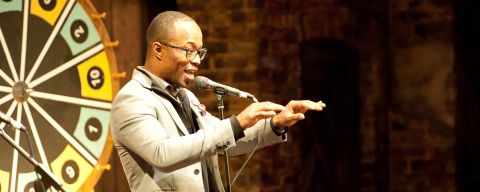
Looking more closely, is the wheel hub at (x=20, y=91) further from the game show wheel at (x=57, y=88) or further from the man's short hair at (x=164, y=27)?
the man's short hair at (x=164, y=27)

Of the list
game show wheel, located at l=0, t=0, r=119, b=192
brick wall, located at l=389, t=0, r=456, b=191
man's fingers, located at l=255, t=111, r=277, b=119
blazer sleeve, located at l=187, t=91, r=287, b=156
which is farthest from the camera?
brick wall, located at l=389, t=0, r=456, b=191

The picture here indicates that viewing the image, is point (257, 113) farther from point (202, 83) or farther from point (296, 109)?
point (202, 83)

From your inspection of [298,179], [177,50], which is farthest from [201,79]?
[298,179]

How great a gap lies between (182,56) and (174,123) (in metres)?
0.24

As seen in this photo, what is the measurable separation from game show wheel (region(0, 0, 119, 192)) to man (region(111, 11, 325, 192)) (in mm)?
1091

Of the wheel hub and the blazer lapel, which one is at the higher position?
the wheel hub

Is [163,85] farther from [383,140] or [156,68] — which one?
[383,140]

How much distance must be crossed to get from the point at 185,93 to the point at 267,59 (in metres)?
2.07

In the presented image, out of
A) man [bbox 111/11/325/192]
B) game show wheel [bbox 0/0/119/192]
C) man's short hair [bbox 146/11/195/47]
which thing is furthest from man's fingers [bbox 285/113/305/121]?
game show wheel [bbox 0/0/119/192]

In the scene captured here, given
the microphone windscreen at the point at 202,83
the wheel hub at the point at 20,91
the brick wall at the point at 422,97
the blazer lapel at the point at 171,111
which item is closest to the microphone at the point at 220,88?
the microphone windscreen at the point at 202,83

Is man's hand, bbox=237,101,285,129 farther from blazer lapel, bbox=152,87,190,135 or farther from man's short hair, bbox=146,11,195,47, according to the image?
man's short hair, bbox=146,11,195,47

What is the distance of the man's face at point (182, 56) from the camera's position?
3.11 m

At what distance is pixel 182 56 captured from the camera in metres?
3.11

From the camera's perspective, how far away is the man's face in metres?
3.11
